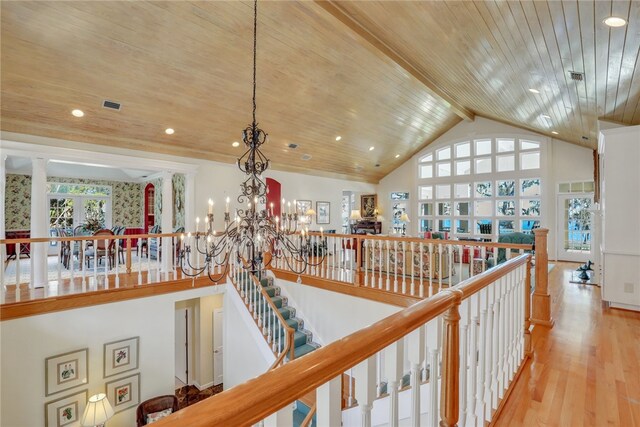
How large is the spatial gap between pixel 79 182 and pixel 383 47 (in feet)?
31.6

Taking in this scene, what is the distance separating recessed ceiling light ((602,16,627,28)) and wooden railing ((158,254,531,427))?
6.58ft

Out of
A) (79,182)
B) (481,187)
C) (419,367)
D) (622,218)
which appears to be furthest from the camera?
(481,187)

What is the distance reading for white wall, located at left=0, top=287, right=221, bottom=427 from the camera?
13.1 ft

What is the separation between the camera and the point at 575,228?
28.8 feet

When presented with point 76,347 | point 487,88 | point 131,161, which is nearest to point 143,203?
point 131,161

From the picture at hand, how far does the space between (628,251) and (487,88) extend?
3.31 meters

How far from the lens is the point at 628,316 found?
12.9 feet

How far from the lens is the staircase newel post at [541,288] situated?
3.54 meters

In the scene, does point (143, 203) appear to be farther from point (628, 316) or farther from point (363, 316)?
point (628, 316)

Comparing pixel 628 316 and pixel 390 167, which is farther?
pixel 390 167

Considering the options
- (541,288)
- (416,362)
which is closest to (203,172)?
(541,288)

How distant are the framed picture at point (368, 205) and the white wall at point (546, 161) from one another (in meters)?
1.35

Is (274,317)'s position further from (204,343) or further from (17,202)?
(17,202)

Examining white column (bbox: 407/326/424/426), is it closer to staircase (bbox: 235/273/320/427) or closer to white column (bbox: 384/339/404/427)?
white column (bbox: 384/339/404/427)
